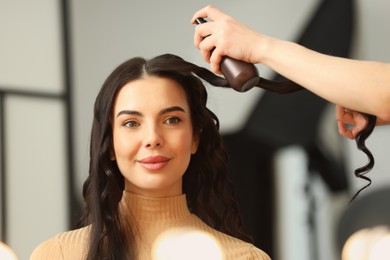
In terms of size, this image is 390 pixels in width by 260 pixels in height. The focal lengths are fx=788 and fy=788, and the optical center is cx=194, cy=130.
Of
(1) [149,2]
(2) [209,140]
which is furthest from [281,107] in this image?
(2) [209,140]

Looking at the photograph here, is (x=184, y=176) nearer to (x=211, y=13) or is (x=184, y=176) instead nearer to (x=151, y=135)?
(x=151, y=135)

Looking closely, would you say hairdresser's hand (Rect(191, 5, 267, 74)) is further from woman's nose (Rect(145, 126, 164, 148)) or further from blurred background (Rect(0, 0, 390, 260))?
blurred background (Rect(0, 0, 390, 260))

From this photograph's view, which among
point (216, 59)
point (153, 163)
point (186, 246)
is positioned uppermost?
point (216, 59)

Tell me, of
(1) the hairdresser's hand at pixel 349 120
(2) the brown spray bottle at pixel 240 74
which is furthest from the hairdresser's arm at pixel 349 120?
(2) the brown spray bottle at pixel 240 74

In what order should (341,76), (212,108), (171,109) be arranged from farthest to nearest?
(212,108), (171,109), (341,76)

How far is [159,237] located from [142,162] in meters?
0.10

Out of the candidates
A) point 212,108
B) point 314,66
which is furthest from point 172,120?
point 212,108

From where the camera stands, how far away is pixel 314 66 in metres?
0.78

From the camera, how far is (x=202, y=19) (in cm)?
88

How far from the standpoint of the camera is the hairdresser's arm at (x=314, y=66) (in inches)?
29.9

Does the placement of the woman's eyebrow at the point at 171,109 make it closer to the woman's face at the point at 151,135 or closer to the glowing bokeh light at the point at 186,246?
the woman's face at the point at 151,135

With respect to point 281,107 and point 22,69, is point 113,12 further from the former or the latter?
point 281,107

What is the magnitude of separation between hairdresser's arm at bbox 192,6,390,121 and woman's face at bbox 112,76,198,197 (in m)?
0.15

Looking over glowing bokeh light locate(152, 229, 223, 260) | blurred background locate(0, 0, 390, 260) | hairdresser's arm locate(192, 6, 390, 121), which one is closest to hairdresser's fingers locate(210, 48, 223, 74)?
hairdresser's arm locate(192, 6, 390, 121)
